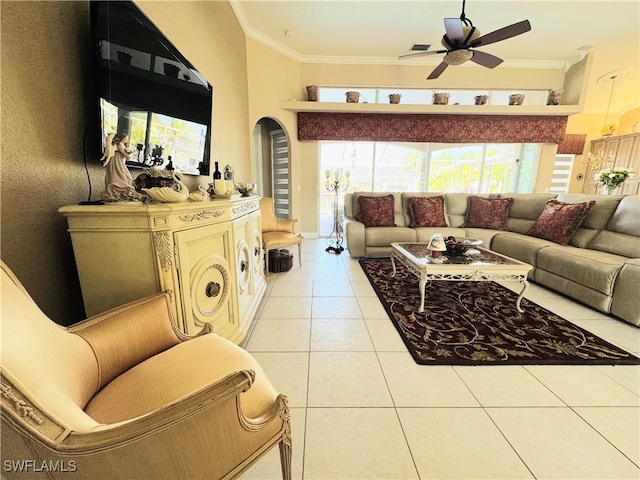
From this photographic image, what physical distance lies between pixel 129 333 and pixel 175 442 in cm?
55

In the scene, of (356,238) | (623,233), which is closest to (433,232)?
(356,238)

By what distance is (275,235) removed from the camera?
10.9 feet

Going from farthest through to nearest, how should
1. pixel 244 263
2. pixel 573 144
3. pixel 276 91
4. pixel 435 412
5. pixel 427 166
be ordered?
1. pixel 573 144
2. pixel 427 166
3. pixel 276 91
4. pixel 244 263
5. pixel 435 412

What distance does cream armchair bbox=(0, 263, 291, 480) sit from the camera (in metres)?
0.54

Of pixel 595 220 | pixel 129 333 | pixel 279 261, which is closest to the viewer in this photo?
pixel 129 333

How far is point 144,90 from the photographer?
→ 4.93 feet

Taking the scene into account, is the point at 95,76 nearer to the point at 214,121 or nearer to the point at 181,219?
the point at 181,219

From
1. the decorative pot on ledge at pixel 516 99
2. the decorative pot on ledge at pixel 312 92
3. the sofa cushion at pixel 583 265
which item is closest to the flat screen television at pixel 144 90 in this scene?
the decorative pot on ledge at pixel 312 92

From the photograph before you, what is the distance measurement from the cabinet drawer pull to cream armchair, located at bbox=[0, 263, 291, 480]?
1.14ft

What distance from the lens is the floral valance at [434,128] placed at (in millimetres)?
4852

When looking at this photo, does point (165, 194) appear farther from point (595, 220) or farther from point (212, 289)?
point (595, 220)

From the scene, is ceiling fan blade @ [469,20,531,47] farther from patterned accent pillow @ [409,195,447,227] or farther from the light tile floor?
the light tile floor

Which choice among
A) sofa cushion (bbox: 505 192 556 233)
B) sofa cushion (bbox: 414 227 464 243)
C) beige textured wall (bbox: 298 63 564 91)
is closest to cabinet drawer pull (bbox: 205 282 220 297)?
sofa cushion (bbox: 414 227 464 243)

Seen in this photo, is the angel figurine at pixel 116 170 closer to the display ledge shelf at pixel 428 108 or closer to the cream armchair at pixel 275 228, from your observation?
the cream armchair at pixel 275 228
